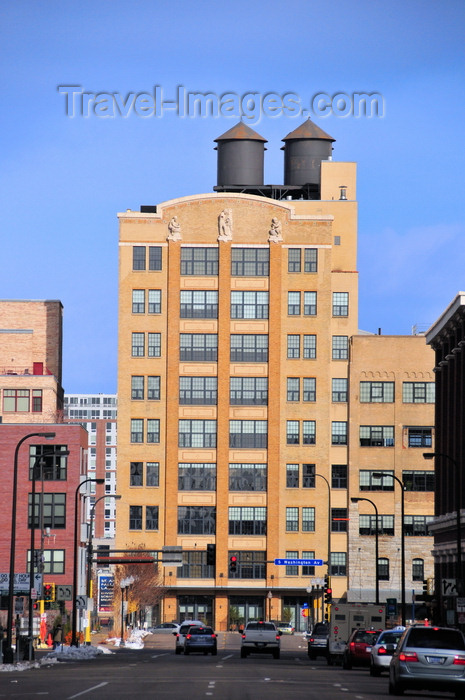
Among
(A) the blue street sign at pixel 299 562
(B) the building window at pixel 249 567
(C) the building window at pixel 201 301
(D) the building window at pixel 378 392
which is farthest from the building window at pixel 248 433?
(A) the blue street sign at pixel 299 562

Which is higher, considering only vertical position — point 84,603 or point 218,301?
point 218,301

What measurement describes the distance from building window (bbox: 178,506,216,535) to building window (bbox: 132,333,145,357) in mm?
15561

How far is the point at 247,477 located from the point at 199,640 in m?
59.8

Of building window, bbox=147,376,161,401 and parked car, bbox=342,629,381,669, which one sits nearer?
parked car, bbox=342,629,381,669

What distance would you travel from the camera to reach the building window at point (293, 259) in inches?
5271

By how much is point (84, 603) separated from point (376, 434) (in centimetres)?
5784

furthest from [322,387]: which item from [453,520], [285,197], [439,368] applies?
[453,520]

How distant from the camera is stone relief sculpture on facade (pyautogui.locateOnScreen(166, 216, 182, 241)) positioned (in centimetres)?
13325

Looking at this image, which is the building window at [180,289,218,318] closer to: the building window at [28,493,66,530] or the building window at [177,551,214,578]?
the building window at [177,551,214,578]

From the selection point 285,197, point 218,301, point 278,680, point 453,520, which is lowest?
point 278,680

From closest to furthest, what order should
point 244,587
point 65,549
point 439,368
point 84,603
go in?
point 84,603 < point 439,368 < point 65,549 < point 244,587

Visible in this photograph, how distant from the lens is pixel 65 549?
110m

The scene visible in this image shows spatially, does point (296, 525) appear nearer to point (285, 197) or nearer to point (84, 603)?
point (285, 197)

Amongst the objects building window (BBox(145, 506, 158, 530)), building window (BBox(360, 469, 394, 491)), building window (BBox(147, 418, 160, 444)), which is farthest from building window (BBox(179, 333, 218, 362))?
building window (BBox(360, 469, 394, 491))
